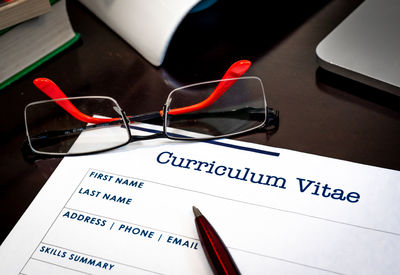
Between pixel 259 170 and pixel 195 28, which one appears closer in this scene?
pixel 259 170

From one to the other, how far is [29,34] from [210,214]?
372mm

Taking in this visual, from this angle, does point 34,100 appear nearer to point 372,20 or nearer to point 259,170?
point 259,170

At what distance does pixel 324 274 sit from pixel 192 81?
0.32 meters

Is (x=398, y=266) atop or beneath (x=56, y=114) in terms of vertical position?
beneath

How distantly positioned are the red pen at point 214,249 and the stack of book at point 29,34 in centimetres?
36

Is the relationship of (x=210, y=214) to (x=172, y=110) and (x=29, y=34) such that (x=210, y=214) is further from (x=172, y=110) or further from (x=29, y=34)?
(x=29, y=34)

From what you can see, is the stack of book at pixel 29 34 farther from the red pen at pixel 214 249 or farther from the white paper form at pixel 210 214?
the red pen at pixel 214 249

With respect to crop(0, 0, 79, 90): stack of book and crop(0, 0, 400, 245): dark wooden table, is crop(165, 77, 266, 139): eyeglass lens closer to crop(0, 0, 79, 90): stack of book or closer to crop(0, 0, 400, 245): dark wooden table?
crop(0, 0, 400, 245): dark wooden table

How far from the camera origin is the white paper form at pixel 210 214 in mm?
430

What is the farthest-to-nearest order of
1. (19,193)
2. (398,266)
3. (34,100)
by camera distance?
(34,100)
(19,193)
(398,266)

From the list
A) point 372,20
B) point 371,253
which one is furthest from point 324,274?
point 372,20

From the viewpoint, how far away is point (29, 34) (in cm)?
61

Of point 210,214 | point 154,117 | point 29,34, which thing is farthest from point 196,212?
point 29,34

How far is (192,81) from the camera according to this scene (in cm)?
61
